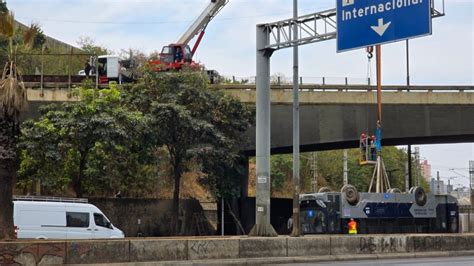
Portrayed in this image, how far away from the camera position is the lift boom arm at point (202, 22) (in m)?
47.5

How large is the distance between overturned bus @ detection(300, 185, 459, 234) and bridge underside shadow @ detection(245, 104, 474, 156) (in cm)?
503

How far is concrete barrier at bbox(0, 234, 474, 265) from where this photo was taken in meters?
15.8

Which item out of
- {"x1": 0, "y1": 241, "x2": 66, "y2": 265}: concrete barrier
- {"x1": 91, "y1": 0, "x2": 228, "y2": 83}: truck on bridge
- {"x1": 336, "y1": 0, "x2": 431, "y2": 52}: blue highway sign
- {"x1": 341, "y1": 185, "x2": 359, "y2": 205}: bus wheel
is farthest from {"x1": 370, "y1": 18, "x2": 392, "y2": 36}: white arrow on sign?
{"x1": 91, "y1": 0, "x2": 228, "y2": 83}: truck on bridge

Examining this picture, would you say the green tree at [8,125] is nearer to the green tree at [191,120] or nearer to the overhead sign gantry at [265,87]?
the overhead sign gantry at [265,87]

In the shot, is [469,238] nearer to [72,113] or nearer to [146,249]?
[146,249]

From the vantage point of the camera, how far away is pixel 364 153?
3488 cm

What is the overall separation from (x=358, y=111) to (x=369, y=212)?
7.89 m

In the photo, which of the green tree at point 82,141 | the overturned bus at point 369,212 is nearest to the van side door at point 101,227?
the green tree at point 82,141

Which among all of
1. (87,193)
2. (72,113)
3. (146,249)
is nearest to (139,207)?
(87,193)

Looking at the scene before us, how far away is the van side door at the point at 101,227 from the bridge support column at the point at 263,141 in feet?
24.8

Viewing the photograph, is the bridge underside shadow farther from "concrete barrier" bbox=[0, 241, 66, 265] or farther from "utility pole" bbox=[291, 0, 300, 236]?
"concrete barrier" bbox=[0, 241, 66, 265]

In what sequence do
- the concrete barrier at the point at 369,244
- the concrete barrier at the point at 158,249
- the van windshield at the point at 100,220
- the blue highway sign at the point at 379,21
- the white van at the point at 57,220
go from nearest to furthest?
1. the concrete barrier at the point at 158,249
2. the blue highway sign at the point at 379,21
3. the concrete barrier at the point at 369,244
4. the white van at the point at 57,220
5. the van windshield at the point at 100,220

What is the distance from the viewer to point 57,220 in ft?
85.0

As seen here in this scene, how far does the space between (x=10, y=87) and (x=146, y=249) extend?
5429mm
